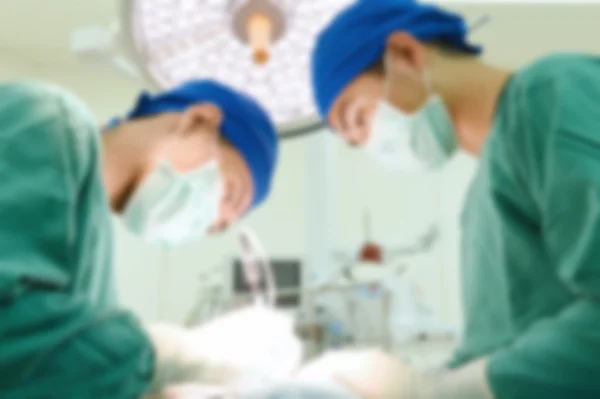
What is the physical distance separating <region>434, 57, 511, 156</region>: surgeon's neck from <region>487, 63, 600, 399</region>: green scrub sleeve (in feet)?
0.79

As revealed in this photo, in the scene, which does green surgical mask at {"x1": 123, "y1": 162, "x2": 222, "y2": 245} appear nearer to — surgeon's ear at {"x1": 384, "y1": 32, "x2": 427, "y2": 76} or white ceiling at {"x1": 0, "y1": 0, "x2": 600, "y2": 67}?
surgeon's ear at {"x1": 384, "y1": 32, "x2": 427, "y2": 76}

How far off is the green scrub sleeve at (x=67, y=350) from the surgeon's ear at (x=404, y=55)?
70 cm

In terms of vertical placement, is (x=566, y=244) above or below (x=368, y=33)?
below

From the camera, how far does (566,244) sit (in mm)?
748

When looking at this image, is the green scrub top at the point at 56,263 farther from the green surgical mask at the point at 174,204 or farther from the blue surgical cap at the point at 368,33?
the blue surgical cap at the point at 368,33

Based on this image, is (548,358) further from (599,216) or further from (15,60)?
(15,60)

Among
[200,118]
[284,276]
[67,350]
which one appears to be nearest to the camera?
[67,350]

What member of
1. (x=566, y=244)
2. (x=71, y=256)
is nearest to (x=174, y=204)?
(x=71, y=256)

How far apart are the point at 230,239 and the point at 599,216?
2.41 metres

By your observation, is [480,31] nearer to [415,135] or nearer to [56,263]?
[415,135]

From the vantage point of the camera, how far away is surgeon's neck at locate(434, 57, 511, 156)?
3.52 feet

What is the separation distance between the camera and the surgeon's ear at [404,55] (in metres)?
1.16

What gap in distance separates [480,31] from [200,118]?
6.01 ft

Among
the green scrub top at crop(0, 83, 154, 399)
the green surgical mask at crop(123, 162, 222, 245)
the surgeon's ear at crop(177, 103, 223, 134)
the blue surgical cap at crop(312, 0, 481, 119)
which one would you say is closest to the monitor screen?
the green surgical mask at crop(123, 162, 222, 245)
